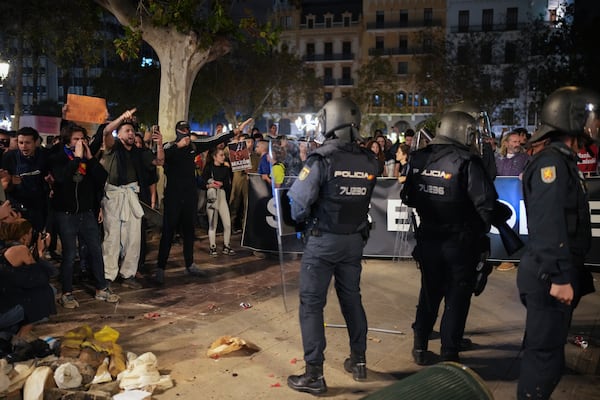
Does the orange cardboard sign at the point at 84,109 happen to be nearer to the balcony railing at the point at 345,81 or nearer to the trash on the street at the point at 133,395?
the trash on the street at the point at 133,395

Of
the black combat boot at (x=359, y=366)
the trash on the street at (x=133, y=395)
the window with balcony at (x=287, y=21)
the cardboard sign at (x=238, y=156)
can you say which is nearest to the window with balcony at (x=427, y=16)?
the window with balcony at (x=287, y=21)

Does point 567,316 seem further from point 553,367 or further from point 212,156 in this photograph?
point 212,156

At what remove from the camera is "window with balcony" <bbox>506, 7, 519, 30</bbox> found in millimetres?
55500

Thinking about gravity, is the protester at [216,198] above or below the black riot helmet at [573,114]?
below

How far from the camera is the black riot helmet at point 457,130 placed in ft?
16.6

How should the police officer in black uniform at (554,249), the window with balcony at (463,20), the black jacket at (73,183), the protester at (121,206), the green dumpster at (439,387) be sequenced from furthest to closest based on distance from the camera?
the window with balcony at (463,20) < the protester at (121,206) < the black jacket at (73,183) < the police officer in black uniform at (554,249) < the green dumpster at (439,387)

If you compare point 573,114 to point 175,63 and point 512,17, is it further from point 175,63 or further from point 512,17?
point 512,17

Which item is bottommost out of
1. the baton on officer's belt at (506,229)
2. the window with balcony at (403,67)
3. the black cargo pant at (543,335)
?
the black cargo pant at (543,335)

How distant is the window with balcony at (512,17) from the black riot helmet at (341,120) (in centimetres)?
5602

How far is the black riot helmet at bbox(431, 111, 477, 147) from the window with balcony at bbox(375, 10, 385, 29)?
62182 mm

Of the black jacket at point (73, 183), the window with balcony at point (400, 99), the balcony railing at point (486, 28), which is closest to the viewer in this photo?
the black jacket at point (73, 183)

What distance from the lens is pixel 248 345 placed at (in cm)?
550

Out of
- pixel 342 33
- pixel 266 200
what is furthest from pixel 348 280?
pixel 342 33

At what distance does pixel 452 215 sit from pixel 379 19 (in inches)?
2498
